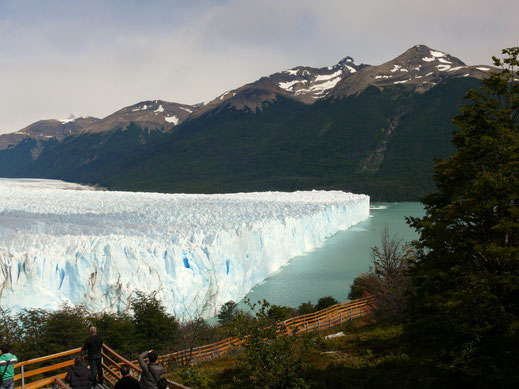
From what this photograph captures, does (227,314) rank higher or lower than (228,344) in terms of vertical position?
lower

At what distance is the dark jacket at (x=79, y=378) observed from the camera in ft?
19.9

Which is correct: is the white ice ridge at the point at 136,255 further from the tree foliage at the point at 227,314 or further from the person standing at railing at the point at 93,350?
the person standing at railing at the point at 93,350

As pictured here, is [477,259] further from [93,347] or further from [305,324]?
[305,324]

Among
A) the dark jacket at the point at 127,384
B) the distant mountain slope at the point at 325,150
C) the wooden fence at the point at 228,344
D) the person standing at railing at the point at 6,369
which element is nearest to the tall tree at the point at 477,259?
the wooden fence at the point at 228,344

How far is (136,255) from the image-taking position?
1919 cm

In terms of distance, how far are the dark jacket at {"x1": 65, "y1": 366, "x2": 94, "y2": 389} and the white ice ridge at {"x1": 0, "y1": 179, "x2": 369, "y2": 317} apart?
11357 mm

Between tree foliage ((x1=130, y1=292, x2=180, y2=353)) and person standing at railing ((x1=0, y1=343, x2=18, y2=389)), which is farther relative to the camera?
tree foliage ((x1=130, y1=292, x2=180, y2=353))

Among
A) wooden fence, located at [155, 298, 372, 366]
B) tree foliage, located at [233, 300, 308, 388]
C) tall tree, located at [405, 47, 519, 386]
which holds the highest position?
tall tree, located at [405, 47, 519, 386]

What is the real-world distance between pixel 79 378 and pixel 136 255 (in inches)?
529

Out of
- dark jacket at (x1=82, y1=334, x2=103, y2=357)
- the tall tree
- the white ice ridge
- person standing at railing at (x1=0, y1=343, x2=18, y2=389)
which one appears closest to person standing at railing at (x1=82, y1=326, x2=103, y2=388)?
dark jacket at (x1=82, y1=334, x2=103, y2=357)

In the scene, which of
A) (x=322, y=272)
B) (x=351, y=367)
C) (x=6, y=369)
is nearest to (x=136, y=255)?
(x=351, y=367)

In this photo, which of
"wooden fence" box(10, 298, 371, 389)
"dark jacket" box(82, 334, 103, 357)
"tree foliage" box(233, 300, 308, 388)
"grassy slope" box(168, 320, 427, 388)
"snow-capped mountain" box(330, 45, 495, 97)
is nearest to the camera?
"dark jacket" box(82, 334, 103, 357)

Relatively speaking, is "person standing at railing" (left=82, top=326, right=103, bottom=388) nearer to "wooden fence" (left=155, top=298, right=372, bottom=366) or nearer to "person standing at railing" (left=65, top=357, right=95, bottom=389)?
"person standing at railing" (left=65, top=357, right=95, bottom=389)

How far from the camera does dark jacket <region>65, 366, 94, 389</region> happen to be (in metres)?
6.06
